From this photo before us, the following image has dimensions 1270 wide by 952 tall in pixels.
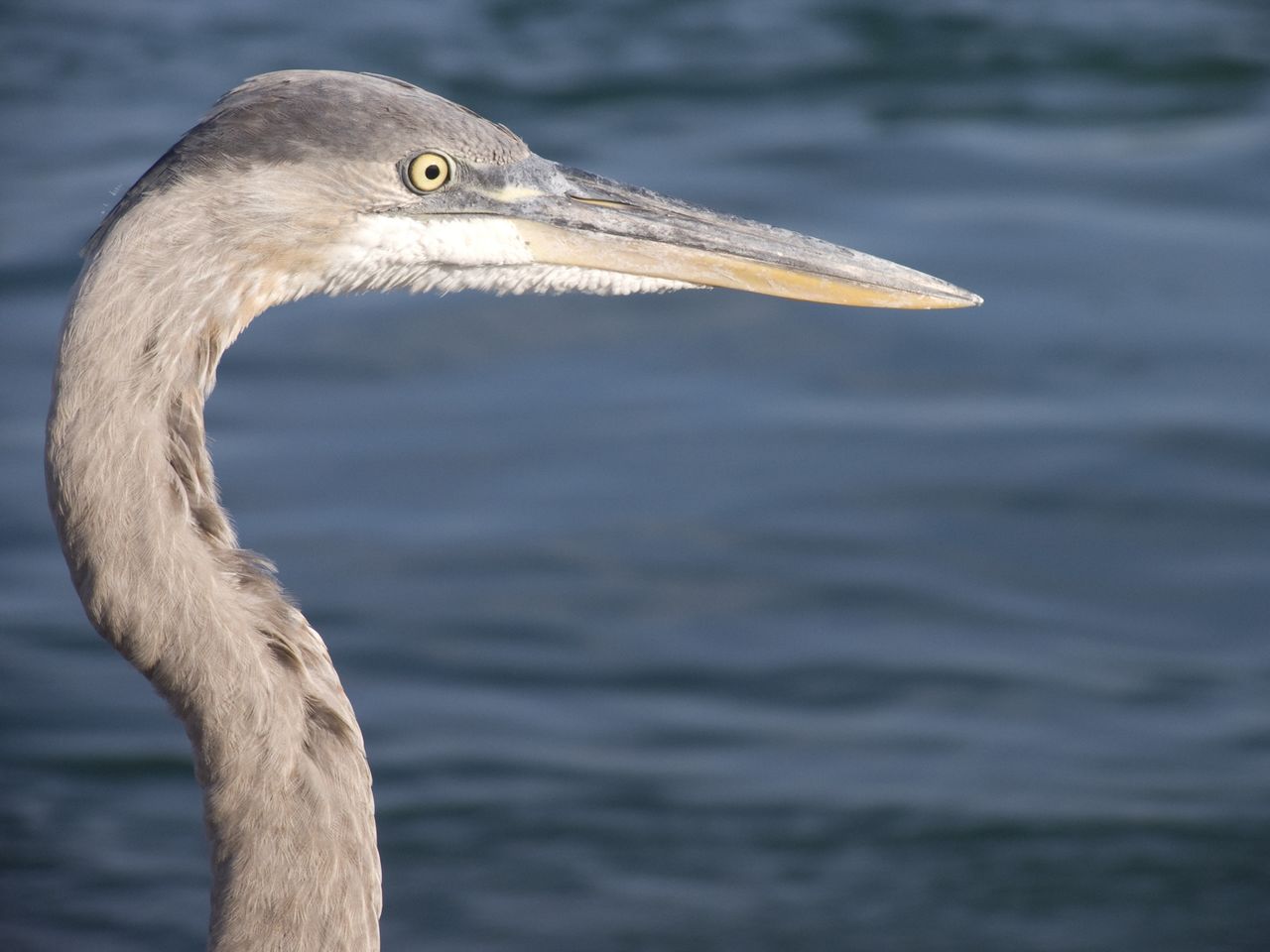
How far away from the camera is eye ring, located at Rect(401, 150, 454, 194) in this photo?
2963 millimetres

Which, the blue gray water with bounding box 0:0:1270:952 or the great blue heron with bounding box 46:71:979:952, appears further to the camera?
the blue gray water with bounding box 0:0:1270:952

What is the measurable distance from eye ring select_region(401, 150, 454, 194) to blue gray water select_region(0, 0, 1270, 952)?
2.84m

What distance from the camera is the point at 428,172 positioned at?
9.84 feet

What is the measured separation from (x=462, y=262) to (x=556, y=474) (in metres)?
4.00

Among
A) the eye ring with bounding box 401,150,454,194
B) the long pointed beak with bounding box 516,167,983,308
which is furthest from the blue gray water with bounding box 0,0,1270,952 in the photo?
the eye ring with bounding box 401,150,454,194

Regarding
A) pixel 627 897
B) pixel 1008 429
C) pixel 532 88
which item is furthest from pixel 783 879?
pixel 532 88

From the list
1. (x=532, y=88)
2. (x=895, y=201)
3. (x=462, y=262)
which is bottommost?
(x=462, y=262)

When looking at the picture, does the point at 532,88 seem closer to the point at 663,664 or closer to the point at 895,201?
the point at 895,201

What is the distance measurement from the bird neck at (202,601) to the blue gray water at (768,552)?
8.18 feet

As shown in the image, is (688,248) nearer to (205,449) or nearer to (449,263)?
(449,263)

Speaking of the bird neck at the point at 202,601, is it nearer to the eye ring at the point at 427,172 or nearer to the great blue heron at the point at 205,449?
the great blue heron at the point at 205,449

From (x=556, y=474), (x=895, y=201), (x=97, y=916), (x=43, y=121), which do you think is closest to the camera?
(x=97, y=916)

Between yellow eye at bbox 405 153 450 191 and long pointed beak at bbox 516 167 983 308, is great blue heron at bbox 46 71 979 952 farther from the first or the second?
long pointed beak at bbox 516 167 983 308

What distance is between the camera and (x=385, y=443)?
7285 millimetres
